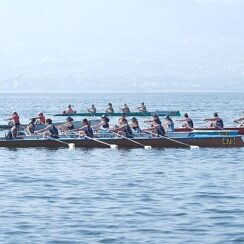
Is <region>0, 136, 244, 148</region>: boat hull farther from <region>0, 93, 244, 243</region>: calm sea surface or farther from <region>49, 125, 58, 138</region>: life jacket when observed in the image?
<region>0, 93, 244, 243</region>: calm sea surface

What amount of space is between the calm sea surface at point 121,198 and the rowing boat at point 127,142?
1.75 m

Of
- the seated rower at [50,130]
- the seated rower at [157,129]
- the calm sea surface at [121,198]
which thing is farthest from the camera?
the seated rower at [157,129]

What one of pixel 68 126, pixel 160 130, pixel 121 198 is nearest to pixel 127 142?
pixel 160 130

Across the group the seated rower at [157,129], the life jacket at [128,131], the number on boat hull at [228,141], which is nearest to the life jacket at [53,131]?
the life jacket at [128,131]

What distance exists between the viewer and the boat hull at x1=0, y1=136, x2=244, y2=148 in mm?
50062

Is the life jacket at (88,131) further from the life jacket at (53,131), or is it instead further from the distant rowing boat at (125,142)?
the life jacket at (53,131)

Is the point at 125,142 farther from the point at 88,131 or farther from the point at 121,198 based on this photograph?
the point at 121,198

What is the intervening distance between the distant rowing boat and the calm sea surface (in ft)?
5.72

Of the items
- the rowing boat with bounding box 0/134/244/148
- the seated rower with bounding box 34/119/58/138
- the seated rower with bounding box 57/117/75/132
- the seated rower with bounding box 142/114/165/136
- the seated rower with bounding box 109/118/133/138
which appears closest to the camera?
the seated rower with bounding box 34/119/58/138

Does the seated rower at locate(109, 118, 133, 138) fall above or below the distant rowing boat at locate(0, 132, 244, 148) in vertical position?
above

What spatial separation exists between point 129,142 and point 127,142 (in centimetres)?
11

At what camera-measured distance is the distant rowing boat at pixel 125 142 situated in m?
50.1

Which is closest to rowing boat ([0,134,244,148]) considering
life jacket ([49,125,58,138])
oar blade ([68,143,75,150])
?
oar blade ([68,143,75,150])

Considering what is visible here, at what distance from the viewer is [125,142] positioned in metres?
50.4
